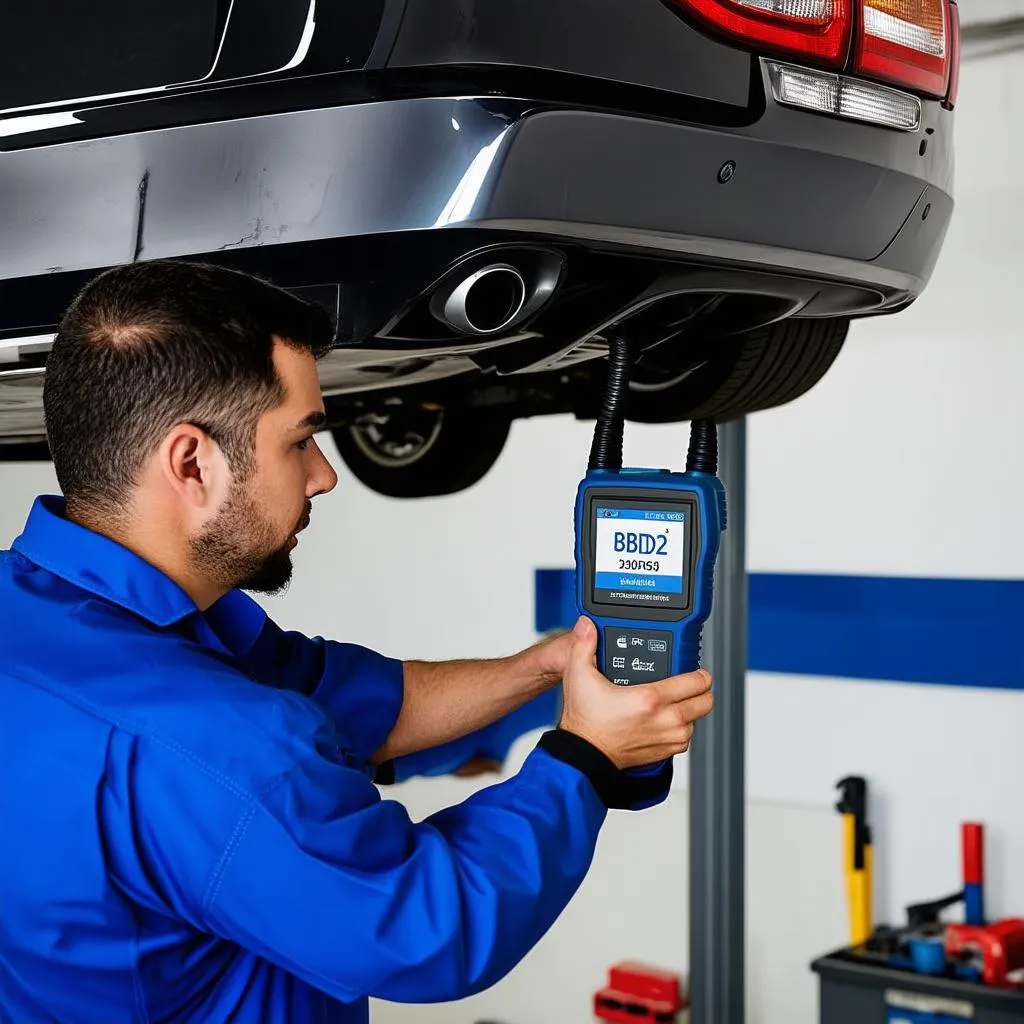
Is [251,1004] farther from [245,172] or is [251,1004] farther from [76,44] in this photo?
[76,44]

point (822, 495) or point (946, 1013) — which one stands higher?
point (822, 495)

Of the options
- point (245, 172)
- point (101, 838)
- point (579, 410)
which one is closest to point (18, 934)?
point (101, 838)

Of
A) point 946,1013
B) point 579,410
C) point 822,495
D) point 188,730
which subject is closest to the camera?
point 188,730

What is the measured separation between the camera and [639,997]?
3.54 metres

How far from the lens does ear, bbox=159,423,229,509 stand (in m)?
0.97

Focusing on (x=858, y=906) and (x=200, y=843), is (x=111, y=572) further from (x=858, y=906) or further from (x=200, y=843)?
(x=858, y=906)

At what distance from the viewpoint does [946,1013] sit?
2758 millimetres

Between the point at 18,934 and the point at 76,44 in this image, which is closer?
the point at 18,934

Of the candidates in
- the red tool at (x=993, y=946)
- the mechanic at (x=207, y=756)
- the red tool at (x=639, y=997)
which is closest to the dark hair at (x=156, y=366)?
the mechanic at (x=207, y=756)

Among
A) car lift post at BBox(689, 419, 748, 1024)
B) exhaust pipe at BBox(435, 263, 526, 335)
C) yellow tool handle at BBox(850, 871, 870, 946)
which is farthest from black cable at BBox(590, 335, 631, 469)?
yellow tool handle at BBox(850, 871, 870, 946)

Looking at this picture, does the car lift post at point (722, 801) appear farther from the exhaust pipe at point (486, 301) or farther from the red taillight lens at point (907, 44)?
the exhaust pipe at point (486, 301)

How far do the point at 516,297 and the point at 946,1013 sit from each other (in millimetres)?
2180

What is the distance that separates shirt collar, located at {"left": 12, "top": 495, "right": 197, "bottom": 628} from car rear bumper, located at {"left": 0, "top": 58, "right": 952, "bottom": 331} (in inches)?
11.6

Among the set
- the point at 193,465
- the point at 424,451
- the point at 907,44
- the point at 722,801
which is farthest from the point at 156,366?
the point at 424,451
